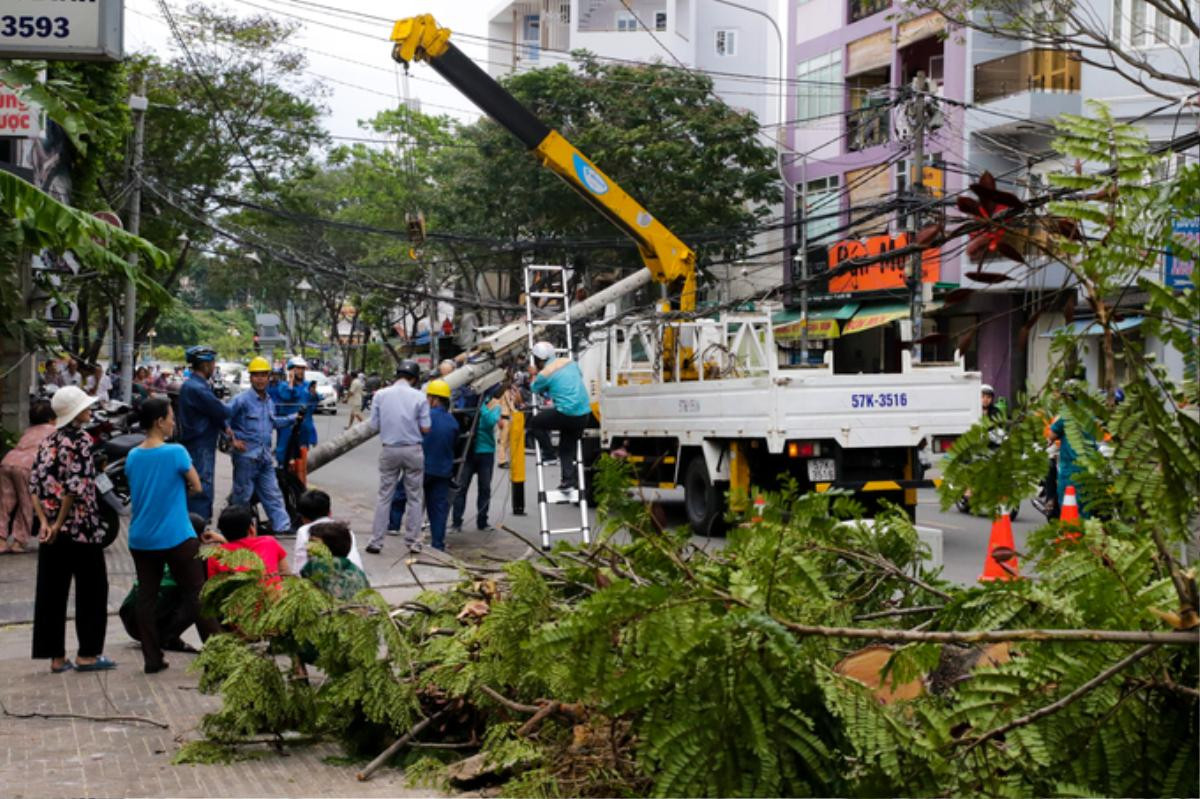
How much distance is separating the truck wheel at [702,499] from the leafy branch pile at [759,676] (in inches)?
366

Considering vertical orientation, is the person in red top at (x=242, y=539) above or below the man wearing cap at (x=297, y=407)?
below

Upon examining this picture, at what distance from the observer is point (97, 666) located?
28.4 feet

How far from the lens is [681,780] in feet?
14.4

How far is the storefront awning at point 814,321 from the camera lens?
35625 millimetres

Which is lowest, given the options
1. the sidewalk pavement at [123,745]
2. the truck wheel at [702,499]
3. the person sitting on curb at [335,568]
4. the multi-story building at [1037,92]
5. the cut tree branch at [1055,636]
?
the sidewalk pavement at [123,745]

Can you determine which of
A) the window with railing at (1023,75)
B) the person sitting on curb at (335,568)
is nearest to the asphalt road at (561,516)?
the person sitting on curb at (335,568)

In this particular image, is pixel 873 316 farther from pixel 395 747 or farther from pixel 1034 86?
pixel 395 747

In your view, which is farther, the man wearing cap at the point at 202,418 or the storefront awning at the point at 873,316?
the storefront awning at the point at 873,316

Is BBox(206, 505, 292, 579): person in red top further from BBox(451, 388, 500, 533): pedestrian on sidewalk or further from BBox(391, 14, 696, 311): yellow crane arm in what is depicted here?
BBox(391, 14, 696, 311): yellow crane arm

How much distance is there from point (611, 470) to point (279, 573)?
5.80 ft

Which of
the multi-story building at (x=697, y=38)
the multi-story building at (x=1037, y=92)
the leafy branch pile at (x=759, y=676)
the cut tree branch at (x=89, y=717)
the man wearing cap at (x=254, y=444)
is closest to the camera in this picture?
the leafy branch pile at (x=759, y=676)

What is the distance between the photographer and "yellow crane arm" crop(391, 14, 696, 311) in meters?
18.4

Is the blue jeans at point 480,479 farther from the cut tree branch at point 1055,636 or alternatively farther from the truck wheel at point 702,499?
the cut tree branch at point 1055,636

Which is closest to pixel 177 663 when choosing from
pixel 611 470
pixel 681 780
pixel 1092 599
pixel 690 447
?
pixel 611 470
